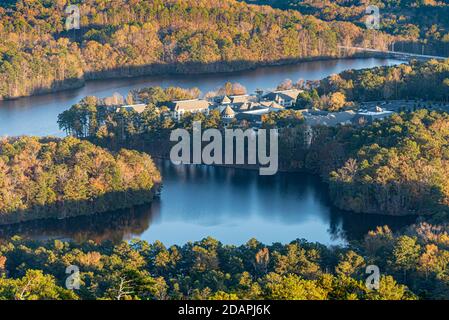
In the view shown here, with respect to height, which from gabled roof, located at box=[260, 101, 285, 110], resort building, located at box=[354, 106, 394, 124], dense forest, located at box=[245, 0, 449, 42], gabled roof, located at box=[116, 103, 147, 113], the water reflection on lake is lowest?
the water reflection on lake

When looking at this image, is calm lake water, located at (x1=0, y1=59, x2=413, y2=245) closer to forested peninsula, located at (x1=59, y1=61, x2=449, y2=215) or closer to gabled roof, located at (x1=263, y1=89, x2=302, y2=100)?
forested peninsula, located at (x1=59, y1=61, x2=449, y2=215)

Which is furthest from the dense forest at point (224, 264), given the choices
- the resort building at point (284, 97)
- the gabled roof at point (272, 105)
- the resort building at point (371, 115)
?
the resort building at point (284, 97)

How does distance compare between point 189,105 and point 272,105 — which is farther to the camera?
point 272,105

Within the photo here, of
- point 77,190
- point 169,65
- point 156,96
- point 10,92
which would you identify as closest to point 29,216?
point 77,190

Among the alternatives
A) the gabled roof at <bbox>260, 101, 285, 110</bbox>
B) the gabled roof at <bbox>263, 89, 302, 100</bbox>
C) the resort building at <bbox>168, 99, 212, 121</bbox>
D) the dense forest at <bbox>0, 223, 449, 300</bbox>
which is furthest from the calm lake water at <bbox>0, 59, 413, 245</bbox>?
the gabled roof at <bbox>263, 89, 302, 100</bbox>

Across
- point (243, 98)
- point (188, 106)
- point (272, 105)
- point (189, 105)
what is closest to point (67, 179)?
point (188, 106)

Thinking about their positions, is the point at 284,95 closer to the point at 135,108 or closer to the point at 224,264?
the point at 135,108

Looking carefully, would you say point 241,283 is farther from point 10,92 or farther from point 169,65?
point 169,65
